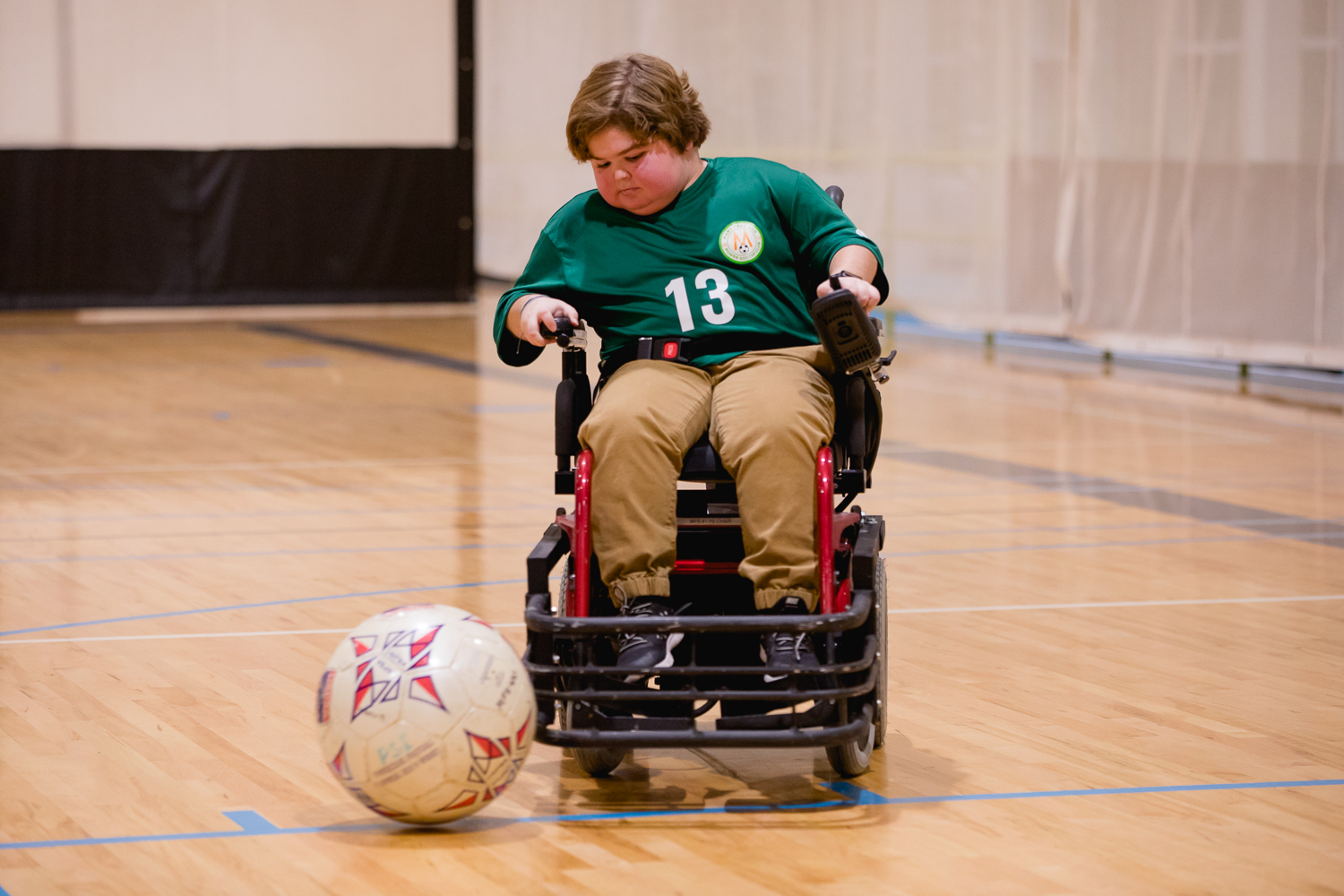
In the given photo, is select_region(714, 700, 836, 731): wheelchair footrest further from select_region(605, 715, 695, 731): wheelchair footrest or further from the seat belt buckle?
the seat belt buckle

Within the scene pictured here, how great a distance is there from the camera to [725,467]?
9.07 feet

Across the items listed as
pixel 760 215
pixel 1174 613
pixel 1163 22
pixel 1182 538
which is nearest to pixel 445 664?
pixel 760 215

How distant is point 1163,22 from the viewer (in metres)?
8.70

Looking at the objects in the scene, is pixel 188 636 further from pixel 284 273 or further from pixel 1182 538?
pixel 284 273

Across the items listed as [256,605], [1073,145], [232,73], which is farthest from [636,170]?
[232,73]

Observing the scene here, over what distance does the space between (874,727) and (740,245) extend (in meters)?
0.80

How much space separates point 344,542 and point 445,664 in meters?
2.43

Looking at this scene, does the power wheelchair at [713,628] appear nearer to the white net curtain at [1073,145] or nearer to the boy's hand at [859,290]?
the boy's hand at [859,290]

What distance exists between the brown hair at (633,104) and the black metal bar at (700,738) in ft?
2.91

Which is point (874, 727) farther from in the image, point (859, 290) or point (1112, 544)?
point (1112, 544)

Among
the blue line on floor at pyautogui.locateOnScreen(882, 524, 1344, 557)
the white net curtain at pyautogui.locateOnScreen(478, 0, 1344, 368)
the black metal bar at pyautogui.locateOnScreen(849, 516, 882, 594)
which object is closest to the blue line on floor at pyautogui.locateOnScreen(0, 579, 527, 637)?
the blue line on floor at pyautogui.locateOnScreen(882, 524, 1344, 557)

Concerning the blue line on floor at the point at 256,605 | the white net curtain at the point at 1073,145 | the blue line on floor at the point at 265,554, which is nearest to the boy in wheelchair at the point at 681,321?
the blue line on floor at the point at 256,605

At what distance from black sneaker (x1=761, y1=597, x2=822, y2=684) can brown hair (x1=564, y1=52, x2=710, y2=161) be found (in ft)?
2.51

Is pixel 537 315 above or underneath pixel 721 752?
above
